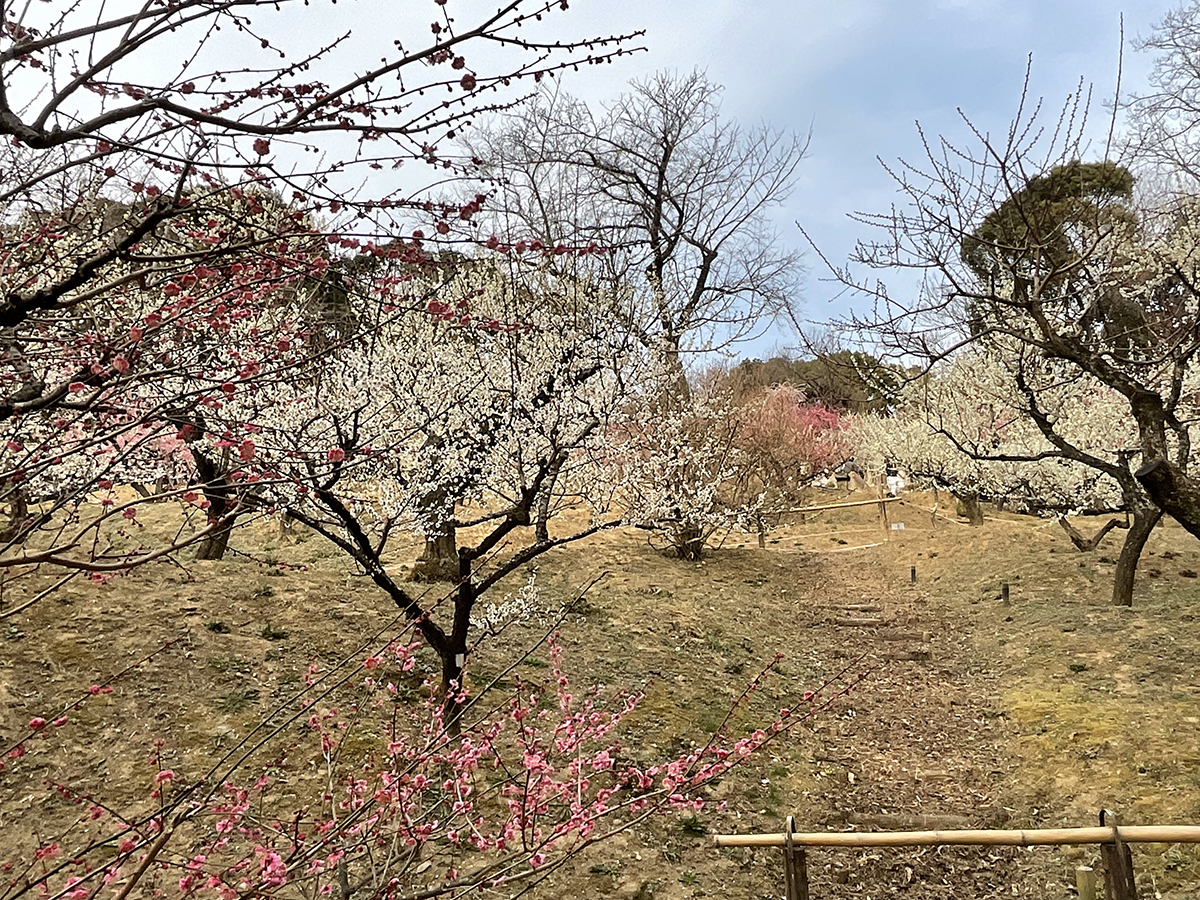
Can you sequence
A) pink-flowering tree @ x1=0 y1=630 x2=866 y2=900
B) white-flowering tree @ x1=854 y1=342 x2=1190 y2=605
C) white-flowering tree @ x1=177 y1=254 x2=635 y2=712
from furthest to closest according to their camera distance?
1. white-flowering tree @ x1=854 y1=342 x2=1190 y2=605
2. white-flowering tree @ x1=177 y1=254 x2=635 y2=712
3. pink-flowering tree @ x1=0 y1=630 x2=866 y2=900

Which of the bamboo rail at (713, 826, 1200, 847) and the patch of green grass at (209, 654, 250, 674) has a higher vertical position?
the patch of green grass at (209, 654, 250, 674)

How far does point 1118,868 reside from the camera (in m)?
3.22

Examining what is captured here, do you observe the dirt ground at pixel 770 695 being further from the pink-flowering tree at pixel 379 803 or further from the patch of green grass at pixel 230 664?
the pink-flowering tree at pixel 379 803

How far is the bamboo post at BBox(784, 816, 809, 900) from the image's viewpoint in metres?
3.49

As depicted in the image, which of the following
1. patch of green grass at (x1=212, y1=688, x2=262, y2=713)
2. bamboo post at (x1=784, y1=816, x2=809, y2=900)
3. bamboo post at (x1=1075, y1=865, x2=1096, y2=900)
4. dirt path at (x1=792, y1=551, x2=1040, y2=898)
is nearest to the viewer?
bamboo post at (x1=1075, y1=865, x2=1096, y2=900)

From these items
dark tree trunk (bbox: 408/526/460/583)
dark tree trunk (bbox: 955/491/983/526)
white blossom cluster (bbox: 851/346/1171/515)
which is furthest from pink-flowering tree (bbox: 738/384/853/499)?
dark tree trunk (bbox: 408/526/460/583)

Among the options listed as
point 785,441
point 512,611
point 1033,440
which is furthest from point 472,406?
point 785,441

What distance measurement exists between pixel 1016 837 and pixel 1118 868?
0.42 metres

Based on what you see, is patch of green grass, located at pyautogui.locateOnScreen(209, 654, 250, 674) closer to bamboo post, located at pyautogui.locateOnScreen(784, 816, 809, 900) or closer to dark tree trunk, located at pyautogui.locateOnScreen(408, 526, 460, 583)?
dark tree trunk, located at pyautogui.locateOnScreen(408, 526, 460, 583)

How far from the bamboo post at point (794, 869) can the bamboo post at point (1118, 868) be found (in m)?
1.30

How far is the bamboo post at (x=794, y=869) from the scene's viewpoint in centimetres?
349

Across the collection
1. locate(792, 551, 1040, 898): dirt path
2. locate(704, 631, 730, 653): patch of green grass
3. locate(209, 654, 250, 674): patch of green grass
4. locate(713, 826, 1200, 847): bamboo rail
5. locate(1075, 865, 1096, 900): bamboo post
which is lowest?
locate(792, 551, 1040, 898): dirt path

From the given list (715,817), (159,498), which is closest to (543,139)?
(715,817)

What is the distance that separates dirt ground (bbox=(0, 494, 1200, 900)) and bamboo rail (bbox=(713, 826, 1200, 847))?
3.33 feet
